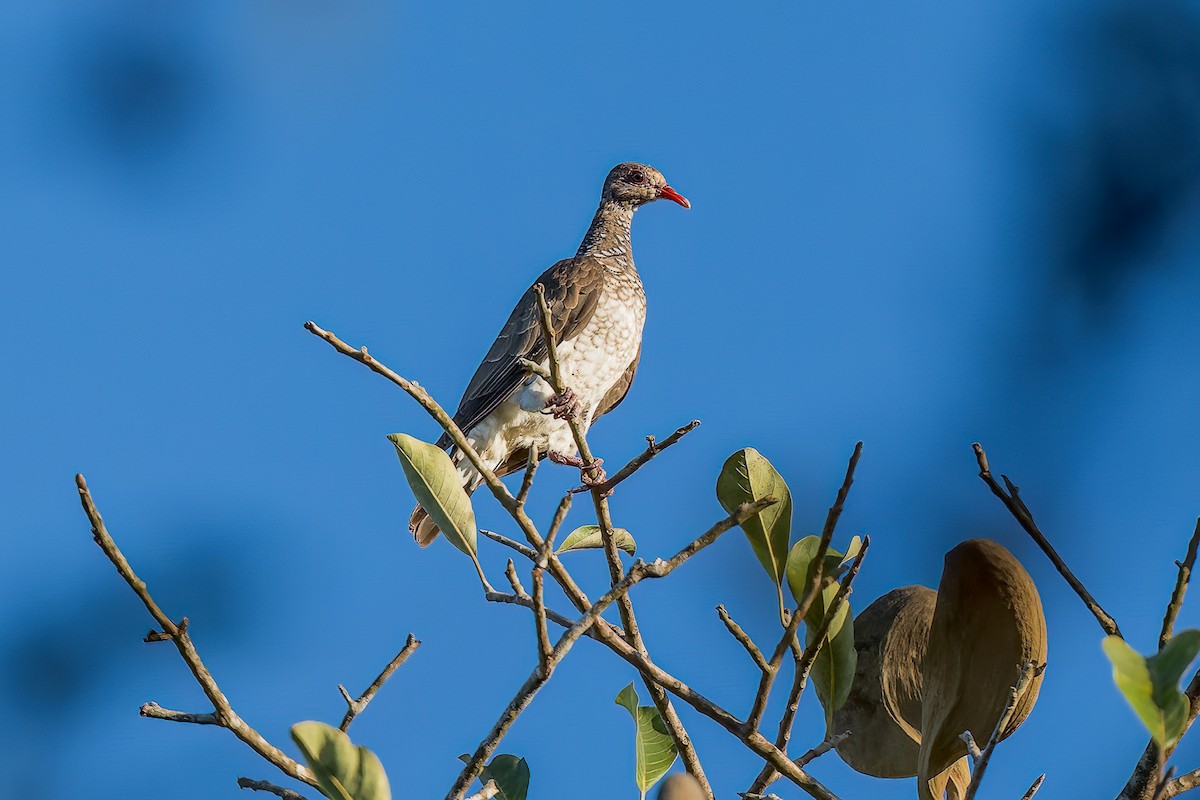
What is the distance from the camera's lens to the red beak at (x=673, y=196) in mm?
6852

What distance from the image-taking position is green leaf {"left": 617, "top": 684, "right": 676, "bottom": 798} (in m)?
2.22

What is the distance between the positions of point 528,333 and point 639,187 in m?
1.40

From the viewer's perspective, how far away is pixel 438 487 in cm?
224

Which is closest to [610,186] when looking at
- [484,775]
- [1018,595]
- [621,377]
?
[621,377]

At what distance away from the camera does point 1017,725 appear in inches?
69.4

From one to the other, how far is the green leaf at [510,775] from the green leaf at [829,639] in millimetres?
512

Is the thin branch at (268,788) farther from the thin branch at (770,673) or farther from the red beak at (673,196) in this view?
the red beak at (673,196)

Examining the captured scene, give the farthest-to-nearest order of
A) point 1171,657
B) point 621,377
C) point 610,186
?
point 610,186
point 621,377
point 1171,657

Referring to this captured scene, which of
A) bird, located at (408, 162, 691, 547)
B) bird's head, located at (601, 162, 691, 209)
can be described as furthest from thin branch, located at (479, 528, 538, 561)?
bird's head, located at (601, 162, 691, 209)

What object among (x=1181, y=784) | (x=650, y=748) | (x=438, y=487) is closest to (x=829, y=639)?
(x=650, y=748)

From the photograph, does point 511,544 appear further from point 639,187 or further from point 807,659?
point 639,187

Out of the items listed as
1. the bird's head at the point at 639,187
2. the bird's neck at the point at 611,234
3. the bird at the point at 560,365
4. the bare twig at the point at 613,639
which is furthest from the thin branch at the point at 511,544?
the bird's head at the point at 639,187

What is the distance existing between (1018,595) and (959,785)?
0.35 meters

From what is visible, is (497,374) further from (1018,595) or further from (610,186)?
(1018,595)
